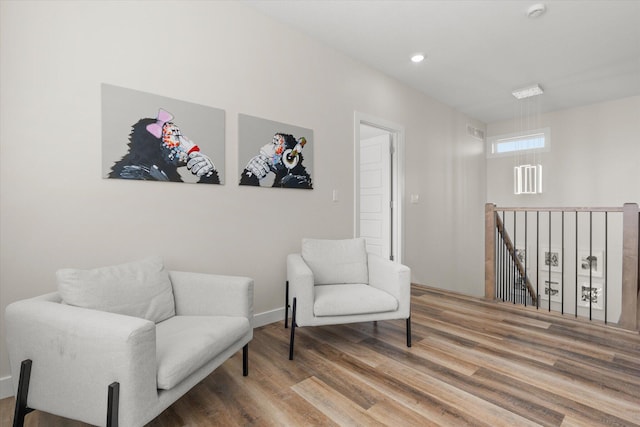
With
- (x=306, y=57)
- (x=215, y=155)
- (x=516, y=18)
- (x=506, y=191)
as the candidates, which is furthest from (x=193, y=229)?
(x=506, y=191)

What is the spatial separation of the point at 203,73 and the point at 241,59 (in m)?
0.39

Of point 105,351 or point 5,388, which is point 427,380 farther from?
point 5,388

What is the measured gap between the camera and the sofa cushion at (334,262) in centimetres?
271

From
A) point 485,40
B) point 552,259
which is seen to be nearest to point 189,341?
point 485,40

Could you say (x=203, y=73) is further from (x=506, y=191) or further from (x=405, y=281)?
(x=506, y=191)

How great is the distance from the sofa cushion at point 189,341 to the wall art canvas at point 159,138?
1.05 metres

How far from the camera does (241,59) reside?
8.86 feet

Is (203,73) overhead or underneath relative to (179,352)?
overhead

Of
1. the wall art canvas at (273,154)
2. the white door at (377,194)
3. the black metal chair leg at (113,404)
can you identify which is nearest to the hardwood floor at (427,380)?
the black metal chair leg at (113,404)

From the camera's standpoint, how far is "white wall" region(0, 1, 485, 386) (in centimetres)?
179

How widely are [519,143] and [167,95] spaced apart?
5.96 metres

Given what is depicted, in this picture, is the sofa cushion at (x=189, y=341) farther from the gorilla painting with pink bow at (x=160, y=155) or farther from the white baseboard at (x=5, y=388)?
the gorilla painting with pink bow at (x=160, y=155)

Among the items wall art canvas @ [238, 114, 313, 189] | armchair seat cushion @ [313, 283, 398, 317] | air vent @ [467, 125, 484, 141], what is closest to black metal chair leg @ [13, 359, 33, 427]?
armchair seat cushion @ [313, 283, 398, 317]

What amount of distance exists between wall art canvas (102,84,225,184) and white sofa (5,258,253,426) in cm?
79
